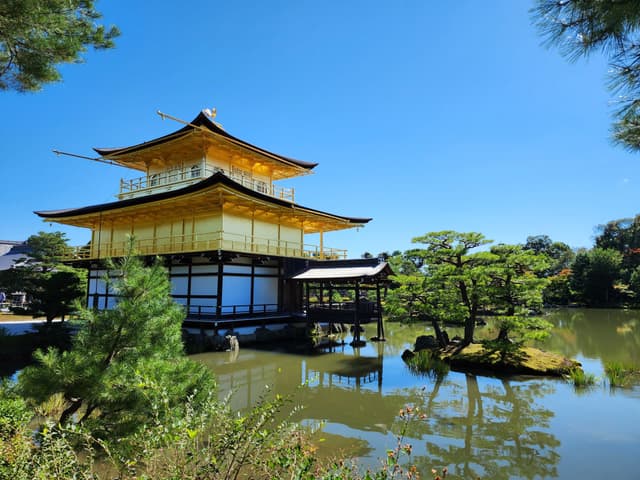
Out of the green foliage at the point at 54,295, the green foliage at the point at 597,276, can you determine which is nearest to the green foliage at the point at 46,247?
the green foliage at the point at 54,295

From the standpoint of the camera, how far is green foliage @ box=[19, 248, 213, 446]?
3908 millimetres

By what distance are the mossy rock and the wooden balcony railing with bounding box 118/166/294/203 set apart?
42.2 ft

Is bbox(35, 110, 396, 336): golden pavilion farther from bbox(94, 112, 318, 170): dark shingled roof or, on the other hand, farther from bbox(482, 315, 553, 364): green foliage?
bbox(482, 315, 553, 364): green foliage

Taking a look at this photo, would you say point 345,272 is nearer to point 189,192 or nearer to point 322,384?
point 322,384

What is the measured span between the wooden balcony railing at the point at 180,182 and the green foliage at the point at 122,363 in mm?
15418

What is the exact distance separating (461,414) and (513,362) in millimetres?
4238

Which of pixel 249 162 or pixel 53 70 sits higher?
pixel 249 162

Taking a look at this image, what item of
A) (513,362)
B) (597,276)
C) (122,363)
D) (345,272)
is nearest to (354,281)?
(345,272)

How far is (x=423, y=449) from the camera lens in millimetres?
5910

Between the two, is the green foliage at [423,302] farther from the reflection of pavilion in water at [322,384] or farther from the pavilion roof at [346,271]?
the pavilion roof at [346,271]

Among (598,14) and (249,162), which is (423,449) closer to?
(598,14)

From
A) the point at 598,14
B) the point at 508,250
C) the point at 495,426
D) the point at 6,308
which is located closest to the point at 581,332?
the point at 508,250

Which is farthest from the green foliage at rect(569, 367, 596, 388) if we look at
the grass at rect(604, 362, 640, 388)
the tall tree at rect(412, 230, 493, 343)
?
the tall tree at rect(412, 230, 493, 343)

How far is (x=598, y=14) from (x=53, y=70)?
6.37 meters
